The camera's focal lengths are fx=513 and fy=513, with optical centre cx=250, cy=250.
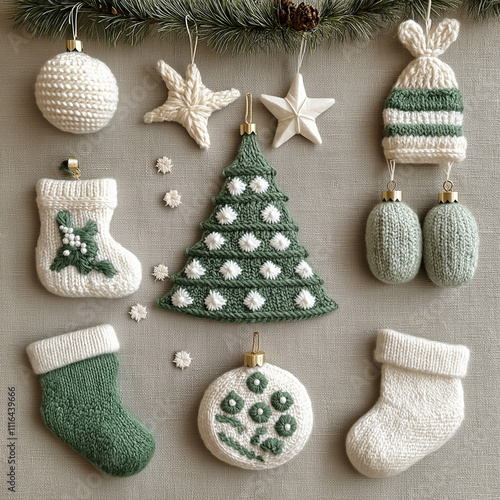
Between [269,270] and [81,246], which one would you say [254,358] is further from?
[81,246]

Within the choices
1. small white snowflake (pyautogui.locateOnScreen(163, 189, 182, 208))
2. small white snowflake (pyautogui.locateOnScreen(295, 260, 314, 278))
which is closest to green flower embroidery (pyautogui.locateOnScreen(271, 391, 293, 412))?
small white snowflake (pyautogui.locateOnScreen(295, 260, 314, 278))

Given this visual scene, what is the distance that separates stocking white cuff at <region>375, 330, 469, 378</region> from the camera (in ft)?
3.84

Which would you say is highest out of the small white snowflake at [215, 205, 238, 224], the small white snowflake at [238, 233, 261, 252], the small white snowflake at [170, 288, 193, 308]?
the small white snowflake at [215, 205, 238, 224]

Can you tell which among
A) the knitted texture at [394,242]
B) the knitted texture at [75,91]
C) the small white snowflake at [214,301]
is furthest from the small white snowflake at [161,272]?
the knitted texture at [394,242]

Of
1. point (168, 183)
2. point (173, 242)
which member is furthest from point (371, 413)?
point (168, 183)

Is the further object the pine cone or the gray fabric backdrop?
the gray fabric backdrop

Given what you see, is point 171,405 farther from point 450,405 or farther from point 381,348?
point 450,405

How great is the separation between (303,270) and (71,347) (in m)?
0.56

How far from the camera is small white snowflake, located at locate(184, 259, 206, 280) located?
117 cm

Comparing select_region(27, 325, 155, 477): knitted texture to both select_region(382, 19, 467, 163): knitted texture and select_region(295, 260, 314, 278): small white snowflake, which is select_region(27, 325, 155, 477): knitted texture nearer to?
select_region(295, 260, 314, 278): small white snowflake

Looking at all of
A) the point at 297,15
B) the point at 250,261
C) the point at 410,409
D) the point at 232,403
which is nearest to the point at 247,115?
the point at 297,15

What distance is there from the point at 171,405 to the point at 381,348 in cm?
51

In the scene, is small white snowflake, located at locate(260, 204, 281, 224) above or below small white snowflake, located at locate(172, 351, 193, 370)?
above

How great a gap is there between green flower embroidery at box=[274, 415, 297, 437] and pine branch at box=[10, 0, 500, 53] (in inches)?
33.4
